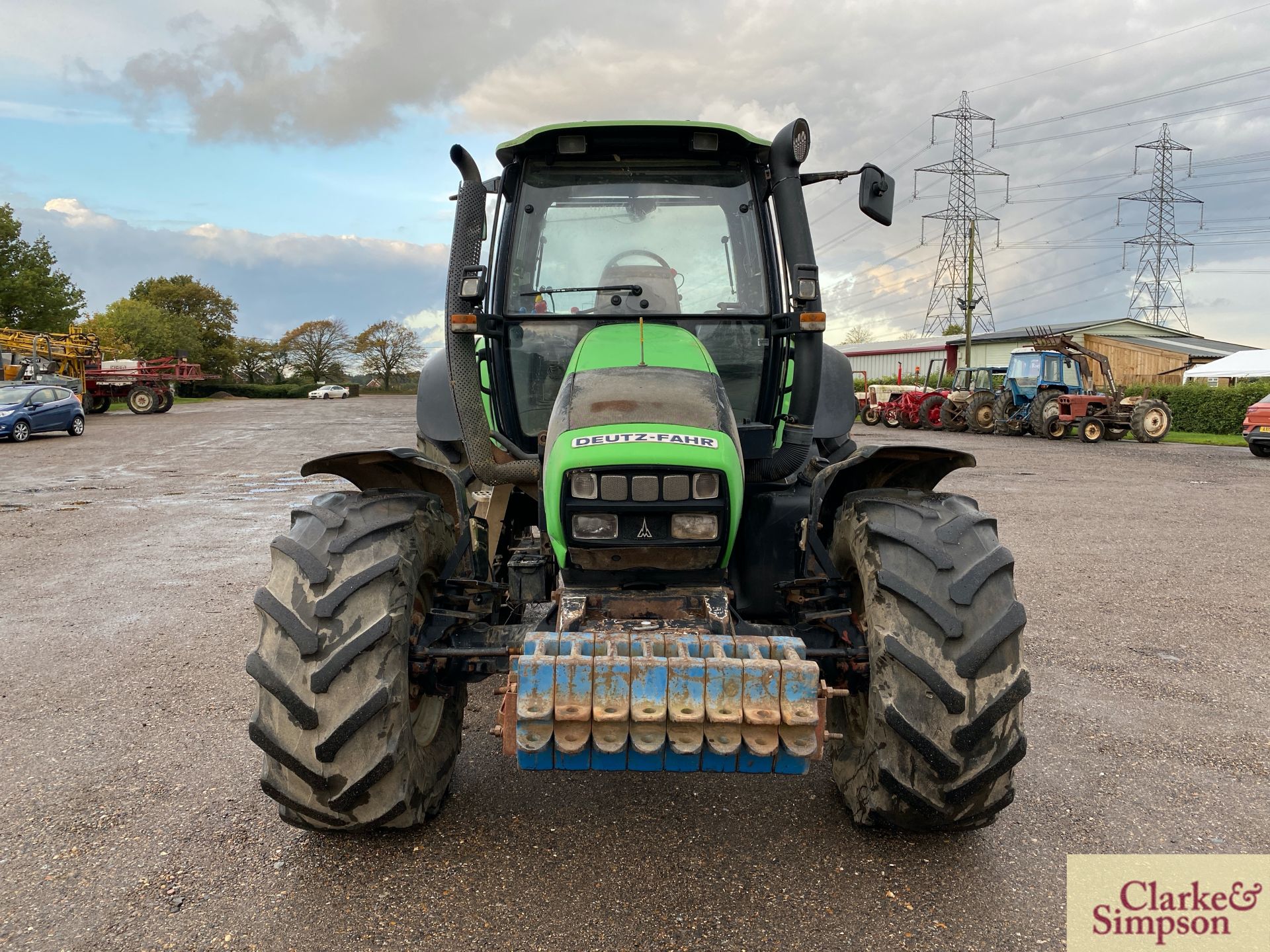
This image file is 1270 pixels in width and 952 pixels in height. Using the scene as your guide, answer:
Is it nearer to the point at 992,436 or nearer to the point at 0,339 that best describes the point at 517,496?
the point at 992,436

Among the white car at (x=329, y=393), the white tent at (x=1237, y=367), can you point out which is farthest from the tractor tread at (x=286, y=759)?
the white car at (x=329, y=393)

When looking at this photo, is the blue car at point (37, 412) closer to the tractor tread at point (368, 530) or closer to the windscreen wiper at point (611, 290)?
the windscreen wiper at point (611, 290)

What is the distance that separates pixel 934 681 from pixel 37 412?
83.2 ft

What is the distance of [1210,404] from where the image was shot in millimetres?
26984

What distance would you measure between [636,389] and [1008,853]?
2.03 meters

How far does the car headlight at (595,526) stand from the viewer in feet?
9.40

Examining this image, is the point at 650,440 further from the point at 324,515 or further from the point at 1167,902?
the point at 1167,902

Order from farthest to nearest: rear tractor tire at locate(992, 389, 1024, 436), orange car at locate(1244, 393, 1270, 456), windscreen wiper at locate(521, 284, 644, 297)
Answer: rear tractor tire at locate(992, 389, 1024, 436) → orange car at locate(1244, 393, 1270, 456) → windscreen wiper at locate(521, 284, 644, 297)

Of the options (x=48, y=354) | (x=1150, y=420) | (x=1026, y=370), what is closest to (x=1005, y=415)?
(x=1026, y=370)

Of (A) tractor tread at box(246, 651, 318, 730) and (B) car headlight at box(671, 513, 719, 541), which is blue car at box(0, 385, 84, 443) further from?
(B) car headlight at box(671, 513, 719, 541)

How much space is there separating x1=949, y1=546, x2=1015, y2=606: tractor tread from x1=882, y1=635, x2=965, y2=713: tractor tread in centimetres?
22

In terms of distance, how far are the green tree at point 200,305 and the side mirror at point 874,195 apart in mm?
73226

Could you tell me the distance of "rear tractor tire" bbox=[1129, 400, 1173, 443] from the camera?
23.0 m

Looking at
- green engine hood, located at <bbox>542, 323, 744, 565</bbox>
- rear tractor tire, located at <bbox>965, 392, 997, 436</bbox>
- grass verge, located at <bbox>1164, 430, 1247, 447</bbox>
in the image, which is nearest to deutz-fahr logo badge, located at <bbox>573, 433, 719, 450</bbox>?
green engine hood, located at <bbox>542, 323, 744, 565</bbox>
